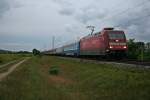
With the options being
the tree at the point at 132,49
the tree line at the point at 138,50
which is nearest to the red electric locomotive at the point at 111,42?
the tree line at the point at 138,50

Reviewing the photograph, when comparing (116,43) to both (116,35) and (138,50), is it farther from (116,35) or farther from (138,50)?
(138,50)

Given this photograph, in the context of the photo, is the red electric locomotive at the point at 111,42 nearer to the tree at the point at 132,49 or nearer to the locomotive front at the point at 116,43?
the locomotive front at the point at 116,43

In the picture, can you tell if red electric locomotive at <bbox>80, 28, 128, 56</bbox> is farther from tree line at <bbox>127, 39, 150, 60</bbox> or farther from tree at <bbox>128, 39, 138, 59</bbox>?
tree at <bbox>128, 39, 138, 59</bbox>

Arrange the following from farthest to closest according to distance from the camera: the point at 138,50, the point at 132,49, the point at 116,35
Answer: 1. the point at 132,49
2. the point at 138,50
3. the point at 116,35

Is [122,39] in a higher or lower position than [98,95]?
higher

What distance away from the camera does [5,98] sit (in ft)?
47.9

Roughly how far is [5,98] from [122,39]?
69.9 feet

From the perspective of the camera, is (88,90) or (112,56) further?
(112,56)

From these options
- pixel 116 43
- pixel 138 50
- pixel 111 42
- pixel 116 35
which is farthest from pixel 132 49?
pixel 111 42

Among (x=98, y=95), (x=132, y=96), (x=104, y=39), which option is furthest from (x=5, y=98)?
(x=104, y=39)

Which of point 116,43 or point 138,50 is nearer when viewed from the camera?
point 116,43

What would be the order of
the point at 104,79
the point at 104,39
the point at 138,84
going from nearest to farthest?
the point at 138,84 → the point at 104,79 → the point at 104,39

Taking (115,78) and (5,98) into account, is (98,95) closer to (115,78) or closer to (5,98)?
(115,78)

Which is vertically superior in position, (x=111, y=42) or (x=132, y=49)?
(x=111, y=42)
